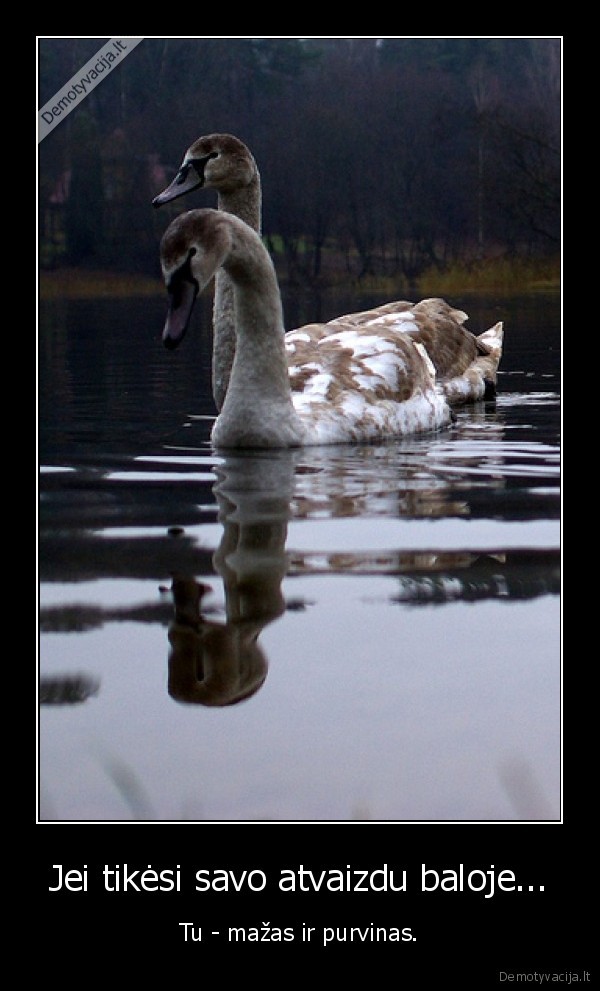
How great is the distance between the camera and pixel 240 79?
41.2 meters

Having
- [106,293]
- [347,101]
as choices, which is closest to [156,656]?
[106,293]

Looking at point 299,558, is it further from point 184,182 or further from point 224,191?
point 224,191

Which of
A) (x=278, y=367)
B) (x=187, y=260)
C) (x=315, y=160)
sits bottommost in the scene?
(x=278, y=367)

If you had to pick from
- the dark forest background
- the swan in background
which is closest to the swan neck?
the swan in background

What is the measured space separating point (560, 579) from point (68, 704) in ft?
6.05

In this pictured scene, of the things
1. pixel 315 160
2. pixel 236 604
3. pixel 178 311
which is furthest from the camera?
pixel 315 160

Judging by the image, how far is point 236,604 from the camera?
5.05 m

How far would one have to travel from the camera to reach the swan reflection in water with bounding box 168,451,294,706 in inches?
172

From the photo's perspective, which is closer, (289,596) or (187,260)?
(289,596)

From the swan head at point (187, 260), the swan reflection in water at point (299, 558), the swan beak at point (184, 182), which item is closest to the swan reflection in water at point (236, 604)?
the swan reflection in water at point (299, 558)

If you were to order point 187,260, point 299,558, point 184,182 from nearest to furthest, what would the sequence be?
point 299,558
point 187,260
point 184,182

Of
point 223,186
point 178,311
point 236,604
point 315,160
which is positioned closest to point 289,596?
point 236,604

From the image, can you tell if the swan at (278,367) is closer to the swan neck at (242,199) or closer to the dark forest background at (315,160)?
the swan neck at (242,199)

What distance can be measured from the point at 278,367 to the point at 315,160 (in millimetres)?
29153
